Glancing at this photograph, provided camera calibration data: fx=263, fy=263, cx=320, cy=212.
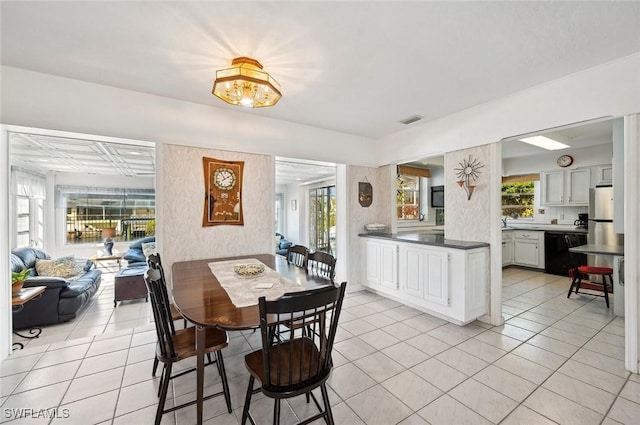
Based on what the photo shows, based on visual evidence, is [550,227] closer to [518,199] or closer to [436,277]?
[518,199]

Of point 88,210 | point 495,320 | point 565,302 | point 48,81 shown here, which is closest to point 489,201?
point 495,320

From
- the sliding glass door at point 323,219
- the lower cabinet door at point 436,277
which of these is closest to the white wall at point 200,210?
the lower cabinet door at point 436,277

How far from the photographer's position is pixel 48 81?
7.79 feet

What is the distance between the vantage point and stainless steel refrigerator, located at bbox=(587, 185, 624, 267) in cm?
401

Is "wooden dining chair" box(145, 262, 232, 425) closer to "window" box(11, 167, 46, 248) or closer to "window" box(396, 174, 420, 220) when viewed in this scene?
"window" box(396, 174, 420, 220)

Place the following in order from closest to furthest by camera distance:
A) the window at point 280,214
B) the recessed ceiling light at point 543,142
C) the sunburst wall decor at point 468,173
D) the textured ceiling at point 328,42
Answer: the textured ceiling at point 328,42 < the sunburst wall decor at point 468,173 < the recessed ceiling light at point 543,142 < the window at point 280,214

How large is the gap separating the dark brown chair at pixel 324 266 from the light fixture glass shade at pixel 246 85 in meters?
1.38

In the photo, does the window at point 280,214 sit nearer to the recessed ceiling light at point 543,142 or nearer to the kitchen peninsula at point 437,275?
the kitchen peninsula at point 437,275

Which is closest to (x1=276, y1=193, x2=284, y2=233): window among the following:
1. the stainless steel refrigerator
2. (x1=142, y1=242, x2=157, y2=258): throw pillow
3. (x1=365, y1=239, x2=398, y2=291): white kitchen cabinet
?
(x1=142, y1=242, x2=157, y2=258): throw pillow

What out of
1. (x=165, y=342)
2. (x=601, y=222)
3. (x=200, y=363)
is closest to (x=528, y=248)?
(x=601, y=222)

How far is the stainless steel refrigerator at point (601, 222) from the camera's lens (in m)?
4.01

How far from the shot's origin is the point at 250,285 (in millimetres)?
1965

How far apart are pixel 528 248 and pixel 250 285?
5.98 m

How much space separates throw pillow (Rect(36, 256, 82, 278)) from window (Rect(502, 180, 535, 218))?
877 cm
